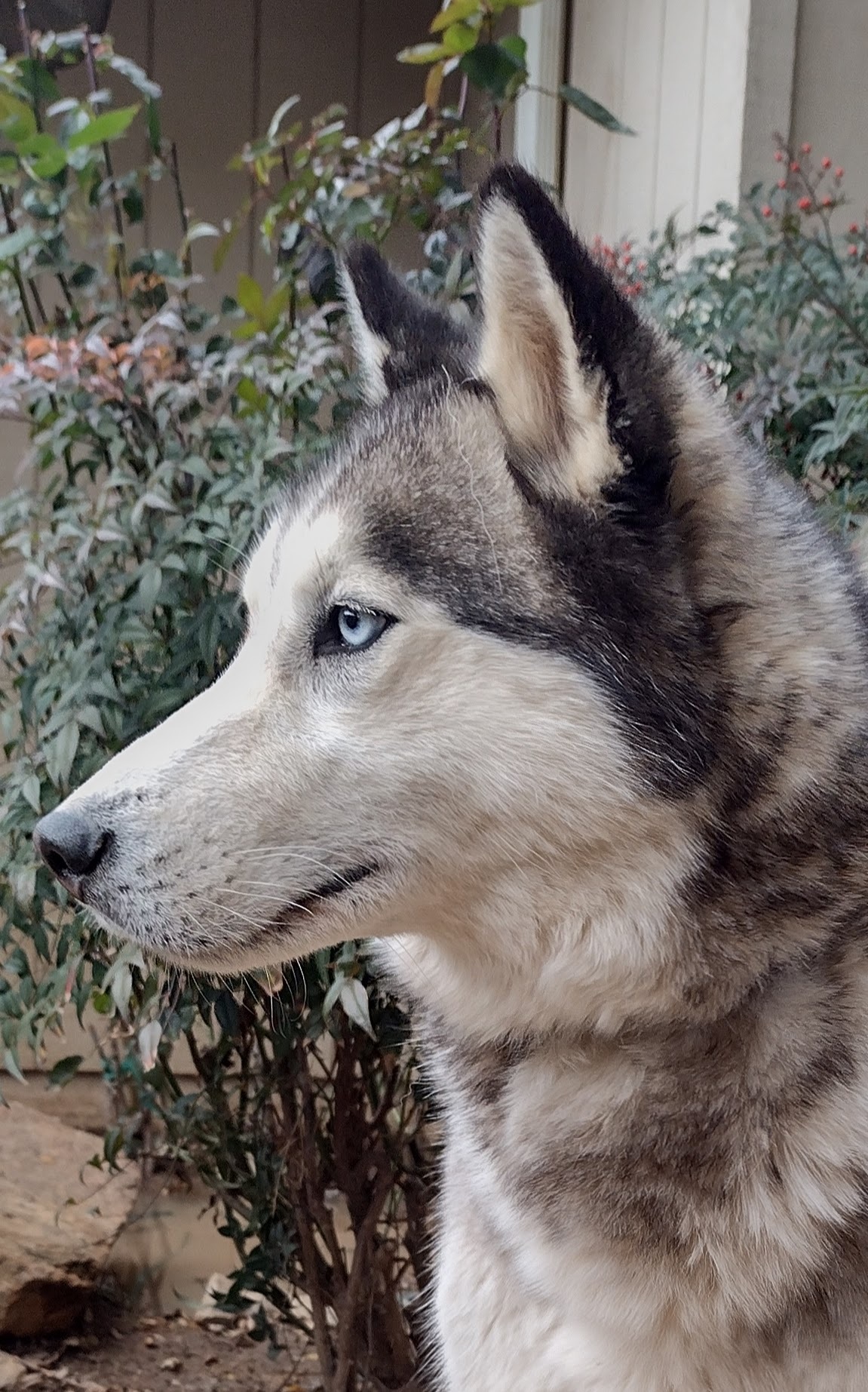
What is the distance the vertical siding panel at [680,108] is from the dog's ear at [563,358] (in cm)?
186

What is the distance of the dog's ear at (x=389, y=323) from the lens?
1497 millimetres

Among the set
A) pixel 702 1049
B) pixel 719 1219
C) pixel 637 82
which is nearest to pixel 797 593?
pixel 702 1049

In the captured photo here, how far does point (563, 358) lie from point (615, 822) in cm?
41

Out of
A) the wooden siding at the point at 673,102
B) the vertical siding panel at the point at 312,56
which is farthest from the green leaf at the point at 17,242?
the vertical siding panel at the point at 312,56

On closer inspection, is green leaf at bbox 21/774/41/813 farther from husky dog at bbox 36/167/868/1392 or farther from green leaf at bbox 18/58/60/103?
green leaf at bbox 18/58/60/103

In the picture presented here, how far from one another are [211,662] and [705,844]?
0.87 metres

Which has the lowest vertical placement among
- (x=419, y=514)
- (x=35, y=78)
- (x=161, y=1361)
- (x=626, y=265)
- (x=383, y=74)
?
(x=161, y=1361)

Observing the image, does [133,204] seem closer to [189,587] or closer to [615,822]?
[189,587]

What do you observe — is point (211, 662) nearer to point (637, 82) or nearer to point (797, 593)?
point (797, 593)

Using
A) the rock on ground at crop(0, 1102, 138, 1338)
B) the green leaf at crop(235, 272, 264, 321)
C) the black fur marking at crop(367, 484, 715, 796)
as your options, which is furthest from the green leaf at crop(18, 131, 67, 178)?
the rock on ground at crop(0, 1102, 138, 1338)

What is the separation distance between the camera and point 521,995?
1280mm

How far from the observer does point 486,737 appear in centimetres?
115

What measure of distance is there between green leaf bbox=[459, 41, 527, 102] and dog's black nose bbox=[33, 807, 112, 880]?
1.38 m

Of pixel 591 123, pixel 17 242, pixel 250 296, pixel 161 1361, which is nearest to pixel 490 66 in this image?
pixel 250 296
